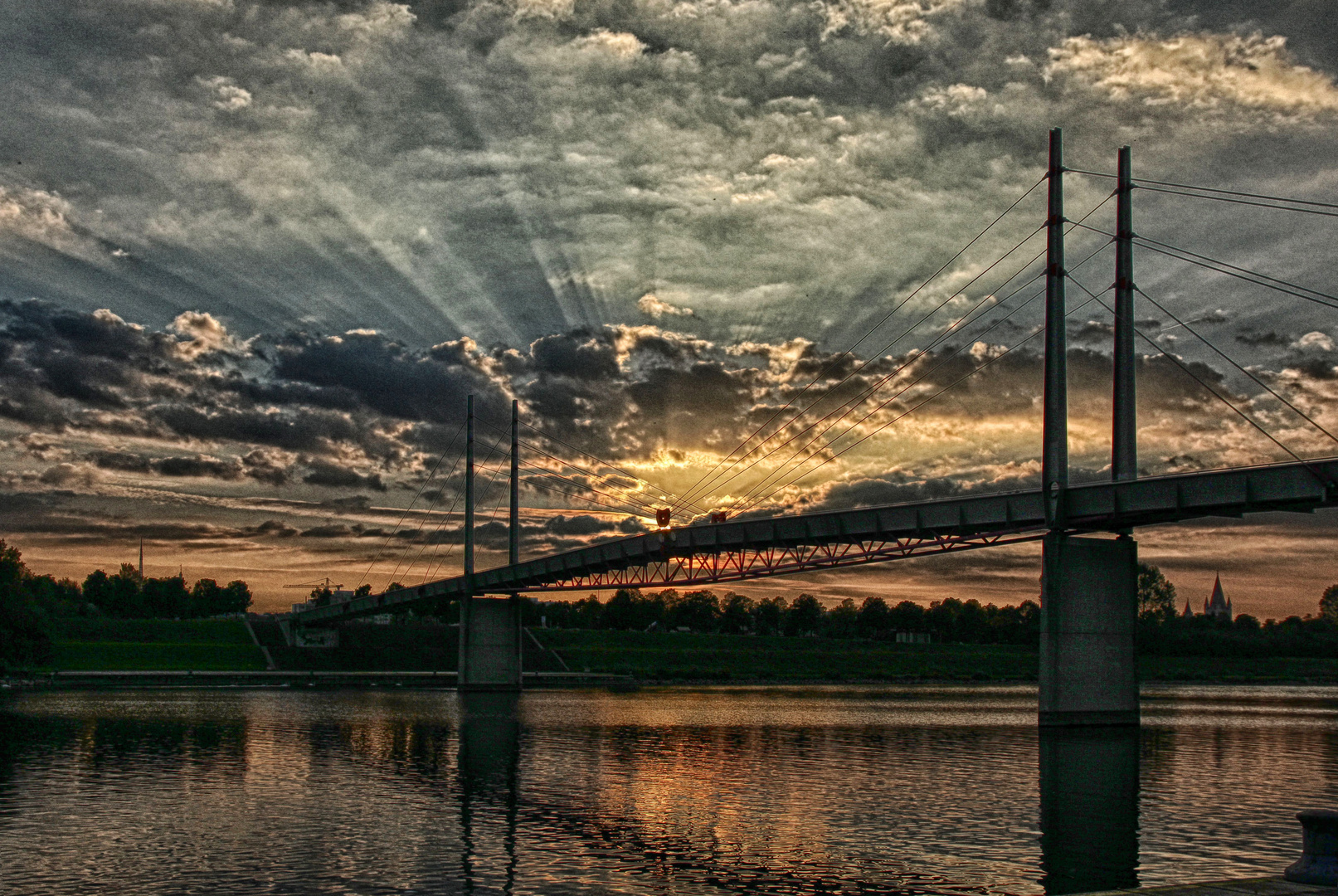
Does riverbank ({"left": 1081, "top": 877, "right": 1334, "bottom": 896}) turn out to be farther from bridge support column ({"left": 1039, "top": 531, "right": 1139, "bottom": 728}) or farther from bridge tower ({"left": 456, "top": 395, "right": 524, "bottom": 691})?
bridge tower ({"left": 456, "top": 395, "right": 524, "bottom": 691})

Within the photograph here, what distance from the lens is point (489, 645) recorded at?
420 ft

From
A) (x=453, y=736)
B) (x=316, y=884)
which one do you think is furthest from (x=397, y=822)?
(x=453, y=736)

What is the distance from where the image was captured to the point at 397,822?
34.0m

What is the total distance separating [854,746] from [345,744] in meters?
25.2

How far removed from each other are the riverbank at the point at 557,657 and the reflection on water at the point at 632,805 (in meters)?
75.9

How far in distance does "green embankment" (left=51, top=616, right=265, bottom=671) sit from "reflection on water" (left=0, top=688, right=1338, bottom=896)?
7045 centimetres

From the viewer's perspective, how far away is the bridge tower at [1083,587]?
6581 cm

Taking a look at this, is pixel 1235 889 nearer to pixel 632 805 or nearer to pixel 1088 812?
pixel 1088 812

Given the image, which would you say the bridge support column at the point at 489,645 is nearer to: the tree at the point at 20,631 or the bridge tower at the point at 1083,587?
the tree at the point at 20,631

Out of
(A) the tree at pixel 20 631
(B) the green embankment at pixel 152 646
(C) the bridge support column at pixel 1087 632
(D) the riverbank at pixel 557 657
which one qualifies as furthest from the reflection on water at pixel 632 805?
(D) the riverbank at pixel 557 657

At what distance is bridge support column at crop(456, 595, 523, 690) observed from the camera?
12531 cm

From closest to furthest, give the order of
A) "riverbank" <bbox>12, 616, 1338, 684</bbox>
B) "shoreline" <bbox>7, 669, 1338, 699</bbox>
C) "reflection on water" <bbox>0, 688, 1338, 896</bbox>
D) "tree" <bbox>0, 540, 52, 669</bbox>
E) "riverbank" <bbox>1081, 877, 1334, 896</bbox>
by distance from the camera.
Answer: "riverbank" <bbox>1081, 877, 1334, 896</bbox>
"reflection on water" <bbox>0, 688, 1338, 896</bbox>
"tree" <bbox>0, 540, 52, 669</bbox>
"shoreline" <bbox>7, 669, 1338, 699</bbox>
"riverbank" <bbox>12, 616, 1338, 684</bbox>

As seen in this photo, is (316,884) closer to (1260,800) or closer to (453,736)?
(1260,800)

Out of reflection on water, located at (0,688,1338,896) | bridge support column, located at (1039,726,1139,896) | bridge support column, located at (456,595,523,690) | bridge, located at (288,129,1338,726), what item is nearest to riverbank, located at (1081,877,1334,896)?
bridge support column, located at (1039,726,1139,896)
